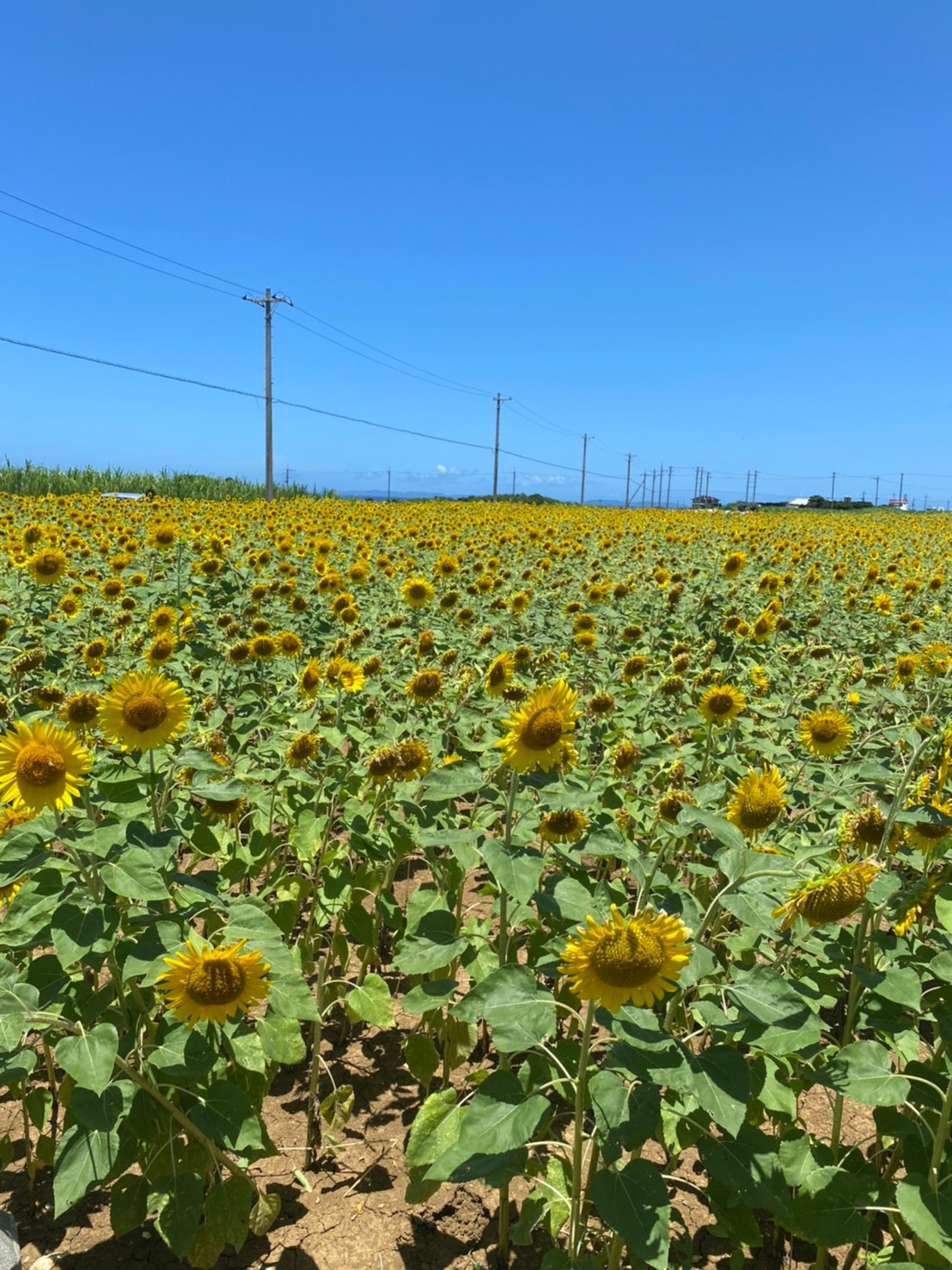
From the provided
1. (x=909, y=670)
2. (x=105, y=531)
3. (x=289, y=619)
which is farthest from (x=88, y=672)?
(x=105, y=531)

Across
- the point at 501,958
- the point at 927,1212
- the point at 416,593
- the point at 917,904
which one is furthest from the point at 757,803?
the point at 416,593

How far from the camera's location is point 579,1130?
141 cm

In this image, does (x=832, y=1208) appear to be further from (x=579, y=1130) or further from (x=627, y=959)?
(x=627, y=959)

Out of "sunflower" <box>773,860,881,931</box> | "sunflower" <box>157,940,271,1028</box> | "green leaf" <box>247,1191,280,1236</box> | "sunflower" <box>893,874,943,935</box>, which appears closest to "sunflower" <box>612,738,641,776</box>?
"sunflower" <box>893,874,943,935</box>

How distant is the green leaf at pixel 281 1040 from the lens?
169 cm

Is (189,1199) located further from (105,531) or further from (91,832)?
(105,531)

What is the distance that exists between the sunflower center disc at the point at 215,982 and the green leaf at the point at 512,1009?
0.42 m

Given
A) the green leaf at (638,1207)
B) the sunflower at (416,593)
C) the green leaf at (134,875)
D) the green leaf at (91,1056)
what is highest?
the sunflower at (416,593)

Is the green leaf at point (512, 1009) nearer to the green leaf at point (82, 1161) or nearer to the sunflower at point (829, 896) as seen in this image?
the sunflower at point (829, 896)

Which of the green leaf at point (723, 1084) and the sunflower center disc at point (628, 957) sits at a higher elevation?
the sunflower center disc at point (628, 957)

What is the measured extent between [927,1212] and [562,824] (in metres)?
0.98

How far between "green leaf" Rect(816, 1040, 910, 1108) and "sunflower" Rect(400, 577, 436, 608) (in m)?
3.44

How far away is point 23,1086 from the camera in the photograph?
2.14m

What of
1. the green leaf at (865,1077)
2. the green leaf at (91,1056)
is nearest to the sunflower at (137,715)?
the green leaf at (91,1056)
